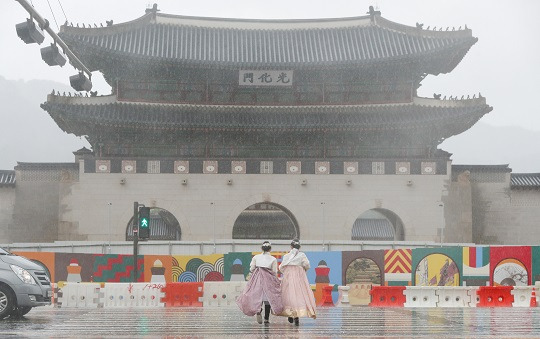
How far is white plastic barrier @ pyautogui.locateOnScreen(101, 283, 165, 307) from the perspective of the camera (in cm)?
2288

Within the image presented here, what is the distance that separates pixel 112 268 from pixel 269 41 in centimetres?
1723

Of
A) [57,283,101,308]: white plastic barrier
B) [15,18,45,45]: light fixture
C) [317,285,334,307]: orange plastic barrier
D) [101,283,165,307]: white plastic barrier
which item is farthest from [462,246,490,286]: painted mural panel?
[15,18,45,45]: light fixture

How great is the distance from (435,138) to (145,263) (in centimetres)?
1745

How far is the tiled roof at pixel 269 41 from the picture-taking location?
41906 mm

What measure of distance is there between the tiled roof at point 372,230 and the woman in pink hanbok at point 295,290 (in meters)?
46.3

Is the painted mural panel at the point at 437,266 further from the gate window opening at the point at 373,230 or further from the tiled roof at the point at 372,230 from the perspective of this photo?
the tiled roof at the point at 372,230

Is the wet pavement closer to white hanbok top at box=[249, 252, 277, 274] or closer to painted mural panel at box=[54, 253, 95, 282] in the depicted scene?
white hanbok top at box=[249, 252, 277, 274]

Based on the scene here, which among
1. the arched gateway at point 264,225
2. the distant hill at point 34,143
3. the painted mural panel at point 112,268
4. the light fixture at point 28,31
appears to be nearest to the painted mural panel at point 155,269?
the painted mural panel at point 112,268

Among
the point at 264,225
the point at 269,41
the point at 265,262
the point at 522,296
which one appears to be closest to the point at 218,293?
the point at 265,262

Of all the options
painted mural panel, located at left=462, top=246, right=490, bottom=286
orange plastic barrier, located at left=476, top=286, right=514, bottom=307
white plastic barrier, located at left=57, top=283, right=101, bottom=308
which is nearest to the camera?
white plastic barrier, located at left=57, top=283, right=101, bottom=308

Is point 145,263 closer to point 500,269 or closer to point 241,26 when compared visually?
point 500,269

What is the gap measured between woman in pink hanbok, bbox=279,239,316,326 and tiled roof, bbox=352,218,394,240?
152ft

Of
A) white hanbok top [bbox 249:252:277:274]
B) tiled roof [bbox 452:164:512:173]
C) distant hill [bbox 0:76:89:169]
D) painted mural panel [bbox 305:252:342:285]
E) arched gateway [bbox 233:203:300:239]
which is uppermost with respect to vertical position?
distant hill [bbox 0:76:89:169]

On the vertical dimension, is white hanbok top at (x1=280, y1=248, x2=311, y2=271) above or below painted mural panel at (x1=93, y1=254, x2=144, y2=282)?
above
